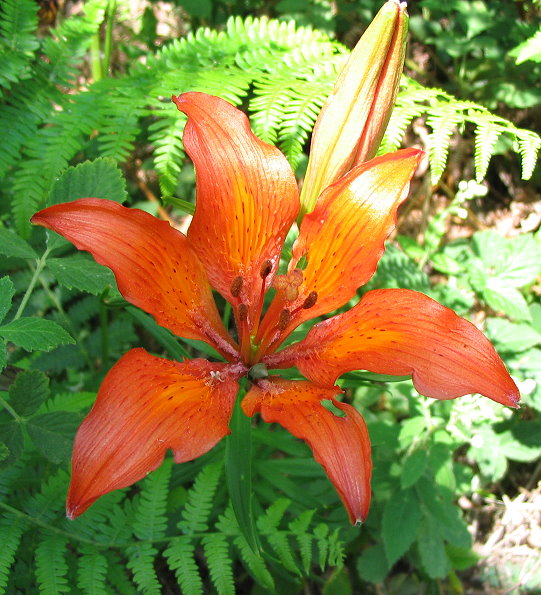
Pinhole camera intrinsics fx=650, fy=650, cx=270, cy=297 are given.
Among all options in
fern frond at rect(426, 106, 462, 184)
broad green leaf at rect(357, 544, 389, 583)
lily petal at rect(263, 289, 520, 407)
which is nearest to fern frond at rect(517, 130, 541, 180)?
fern frond at rect(426, 106, 462, 184)

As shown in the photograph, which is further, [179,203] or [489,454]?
[489,454]

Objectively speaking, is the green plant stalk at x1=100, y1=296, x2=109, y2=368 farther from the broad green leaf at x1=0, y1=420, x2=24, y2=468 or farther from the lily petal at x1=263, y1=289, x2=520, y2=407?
the lily petal at x1=263, y1=289, x2=520, y2=407

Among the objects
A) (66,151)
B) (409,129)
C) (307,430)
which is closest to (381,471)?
(307,430)

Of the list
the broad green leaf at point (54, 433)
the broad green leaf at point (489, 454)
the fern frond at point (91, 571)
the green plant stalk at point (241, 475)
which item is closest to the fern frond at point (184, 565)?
the fern frond at point (91, 571)

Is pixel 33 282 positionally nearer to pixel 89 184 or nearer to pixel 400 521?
pixel 89 184

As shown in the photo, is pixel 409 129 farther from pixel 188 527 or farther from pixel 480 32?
pixel 188 527

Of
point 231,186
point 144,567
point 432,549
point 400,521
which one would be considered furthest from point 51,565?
point 432,549

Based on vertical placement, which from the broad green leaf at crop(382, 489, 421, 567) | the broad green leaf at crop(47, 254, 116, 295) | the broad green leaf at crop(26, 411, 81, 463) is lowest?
the broad green leaf at crop(382, 489, 421, 567)
